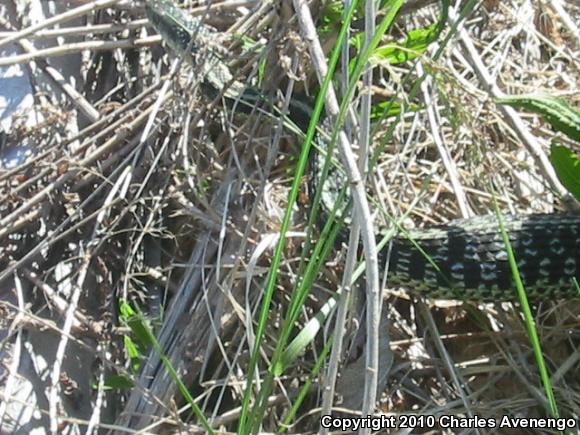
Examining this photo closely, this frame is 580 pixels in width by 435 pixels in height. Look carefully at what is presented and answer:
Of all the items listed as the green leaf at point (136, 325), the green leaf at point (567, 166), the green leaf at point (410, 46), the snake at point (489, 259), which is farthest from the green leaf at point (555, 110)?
the green leaf at point (136, 325)

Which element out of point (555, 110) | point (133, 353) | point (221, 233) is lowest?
point (133, 353)

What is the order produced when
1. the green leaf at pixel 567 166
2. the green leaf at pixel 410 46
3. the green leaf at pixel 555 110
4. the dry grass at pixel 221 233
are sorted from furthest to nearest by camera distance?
the green leaf at pixel 410 46 → the dry grass at pixel 221 233 → the green leaf at pixel 567 166 → the green leaf at pixel 555 110

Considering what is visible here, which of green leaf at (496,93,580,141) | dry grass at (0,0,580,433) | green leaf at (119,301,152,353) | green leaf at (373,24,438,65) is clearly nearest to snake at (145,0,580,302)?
dry grass at (0,0,580,433)

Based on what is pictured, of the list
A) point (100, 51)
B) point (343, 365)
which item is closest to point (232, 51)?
point (100, 51)

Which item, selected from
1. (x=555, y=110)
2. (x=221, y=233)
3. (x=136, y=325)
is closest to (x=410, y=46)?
(x=555, y=110)

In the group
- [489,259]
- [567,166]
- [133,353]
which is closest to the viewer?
[567,166]

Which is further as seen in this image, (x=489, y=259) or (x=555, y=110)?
(x=489, y=259)

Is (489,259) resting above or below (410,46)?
below

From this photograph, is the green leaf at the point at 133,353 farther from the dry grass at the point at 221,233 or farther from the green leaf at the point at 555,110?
the green leaf at the point at 555,110

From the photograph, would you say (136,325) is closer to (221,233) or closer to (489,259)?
(221,233)

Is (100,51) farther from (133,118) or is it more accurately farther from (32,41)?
(133,118)
